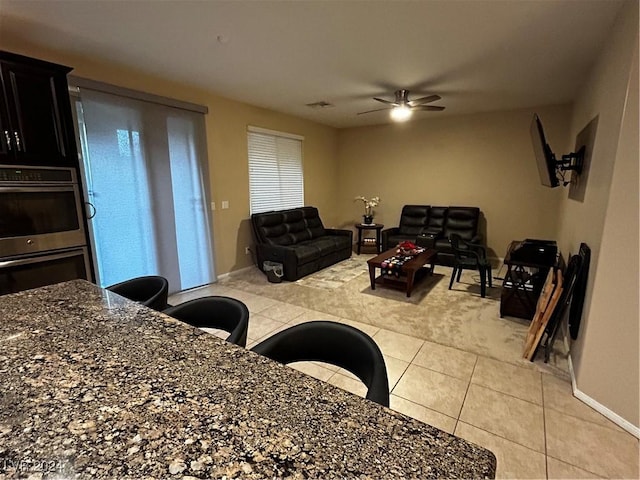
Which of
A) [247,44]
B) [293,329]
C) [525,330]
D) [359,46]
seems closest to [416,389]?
[293,329]

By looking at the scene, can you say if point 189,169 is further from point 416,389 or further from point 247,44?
point 416,389

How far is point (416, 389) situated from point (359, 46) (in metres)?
2.87

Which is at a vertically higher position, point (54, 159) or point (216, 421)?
point (54, 159)

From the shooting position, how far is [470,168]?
18.5ft

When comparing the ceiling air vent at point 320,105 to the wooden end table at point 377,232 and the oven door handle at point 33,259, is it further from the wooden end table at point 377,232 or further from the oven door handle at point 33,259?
the oven door handle at point 33,259

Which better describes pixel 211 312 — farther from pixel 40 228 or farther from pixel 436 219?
pixel 436 219

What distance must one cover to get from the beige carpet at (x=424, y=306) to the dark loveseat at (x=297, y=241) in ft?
0.68

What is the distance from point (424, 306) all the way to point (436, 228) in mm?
2502

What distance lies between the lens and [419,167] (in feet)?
20.1

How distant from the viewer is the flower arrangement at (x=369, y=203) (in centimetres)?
657

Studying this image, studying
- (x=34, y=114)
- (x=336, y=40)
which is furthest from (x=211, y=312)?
(x=336, y=40)

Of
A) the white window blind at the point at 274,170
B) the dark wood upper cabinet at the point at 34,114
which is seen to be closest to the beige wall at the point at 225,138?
the white window blind at the point at 274,170

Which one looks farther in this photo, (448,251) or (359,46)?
(448,251)

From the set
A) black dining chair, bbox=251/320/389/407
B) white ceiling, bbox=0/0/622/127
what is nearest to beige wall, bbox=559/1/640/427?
white ceiling, bbox=0/0/622/127
